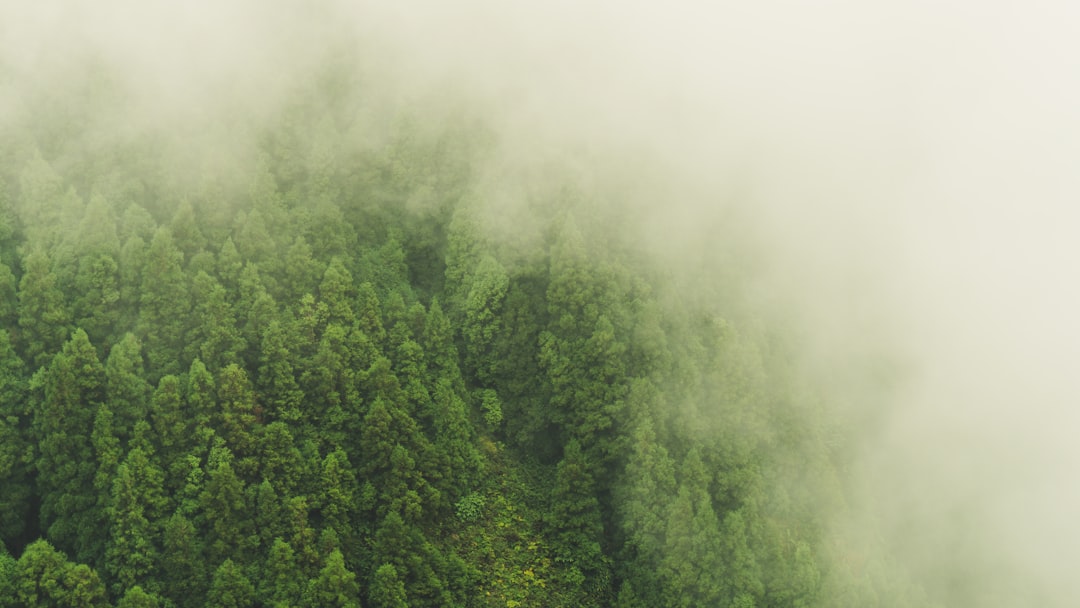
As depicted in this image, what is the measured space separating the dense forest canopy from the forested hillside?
195mm

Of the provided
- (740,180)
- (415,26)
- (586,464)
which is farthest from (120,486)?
(740,180)

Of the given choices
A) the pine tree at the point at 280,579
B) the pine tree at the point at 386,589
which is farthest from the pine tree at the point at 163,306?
the pine tree at the point at 386,589

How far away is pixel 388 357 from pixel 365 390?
3.14m

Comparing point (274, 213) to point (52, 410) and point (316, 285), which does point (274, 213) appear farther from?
point (52, 410)

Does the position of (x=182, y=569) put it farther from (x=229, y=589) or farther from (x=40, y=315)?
(x=40, y=315)

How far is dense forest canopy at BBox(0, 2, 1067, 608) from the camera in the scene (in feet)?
173

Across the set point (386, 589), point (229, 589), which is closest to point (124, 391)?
point (229, 589)

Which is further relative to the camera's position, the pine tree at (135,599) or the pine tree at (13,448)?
the pine tree at (13,448)

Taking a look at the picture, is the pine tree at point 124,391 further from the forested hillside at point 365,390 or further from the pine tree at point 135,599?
the pine tree at point 135,599

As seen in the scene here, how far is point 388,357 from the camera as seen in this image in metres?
61.5

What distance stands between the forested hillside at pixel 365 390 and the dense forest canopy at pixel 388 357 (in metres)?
0.19

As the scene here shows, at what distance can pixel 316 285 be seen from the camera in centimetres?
6175

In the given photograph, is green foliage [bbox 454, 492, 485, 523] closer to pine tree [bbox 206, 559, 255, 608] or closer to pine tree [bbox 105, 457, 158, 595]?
pine tree [bbox 206, 559, 255, 608]

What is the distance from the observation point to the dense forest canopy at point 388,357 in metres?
52.7
